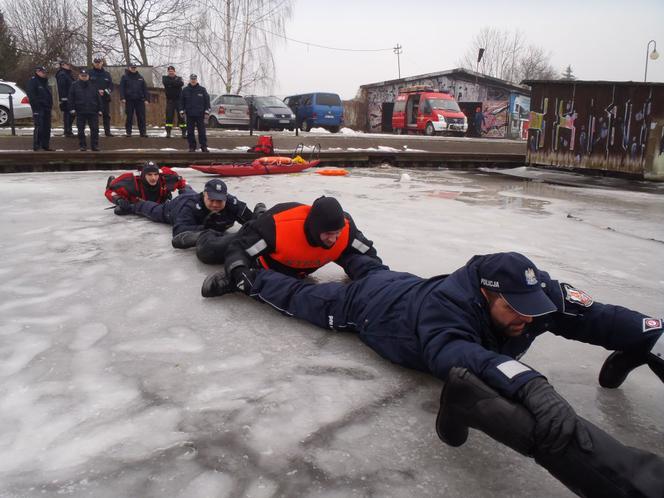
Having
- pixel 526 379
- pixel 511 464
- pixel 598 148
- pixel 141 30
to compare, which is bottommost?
pixel 511 464

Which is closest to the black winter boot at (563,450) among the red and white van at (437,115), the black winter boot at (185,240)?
the black winter boot at (185,240)

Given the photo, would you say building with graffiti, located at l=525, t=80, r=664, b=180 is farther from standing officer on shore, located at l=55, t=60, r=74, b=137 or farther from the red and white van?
the red and white van

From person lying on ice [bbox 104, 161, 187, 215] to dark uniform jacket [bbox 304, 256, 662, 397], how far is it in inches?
146

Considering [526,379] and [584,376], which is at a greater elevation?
[526,379]

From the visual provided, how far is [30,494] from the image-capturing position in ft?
5.14

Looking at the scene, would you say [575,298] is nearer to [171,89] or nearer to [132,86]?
[132,86]

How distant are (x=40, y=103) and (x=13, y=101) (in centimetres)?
561

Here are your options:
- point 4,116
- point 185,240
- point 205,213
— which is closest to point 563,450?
point 185,240

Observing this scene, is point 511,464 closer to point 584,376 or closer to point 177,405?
point 584,376

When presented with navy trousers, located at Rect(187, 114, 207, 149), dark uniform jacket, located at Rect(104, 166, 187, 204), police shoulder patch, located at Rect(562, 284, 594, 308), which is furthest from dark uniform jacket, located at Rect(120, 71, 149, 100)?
police shoulder patch, located at Rect(562, 284, 594, 308)

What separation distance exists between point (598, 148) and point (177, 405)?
1122 cm

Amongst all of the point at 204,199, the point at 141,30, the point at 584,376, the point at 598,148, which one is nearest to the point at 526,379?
the point at 584,376

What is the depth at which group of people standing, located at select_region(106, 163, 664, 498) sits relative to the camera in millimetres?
1507

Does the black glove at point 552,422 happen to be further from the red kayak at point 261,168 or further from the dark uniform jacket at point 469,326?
the red kayak at point 261,168
